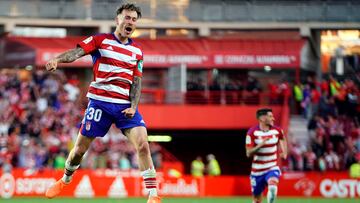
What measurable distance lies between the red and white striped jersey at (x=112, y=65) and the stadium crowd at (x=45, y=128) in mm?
18332

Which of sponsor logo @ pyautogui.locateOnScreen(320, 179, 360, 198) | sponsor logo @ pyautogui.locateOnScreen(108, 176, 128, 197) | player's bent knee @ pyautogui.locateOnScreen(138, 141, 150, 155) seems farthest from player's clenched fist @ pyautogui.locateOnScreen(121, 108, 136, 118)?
sponsor logo @ pyautogui.locateOnScreen(320, 179, 360, 198)

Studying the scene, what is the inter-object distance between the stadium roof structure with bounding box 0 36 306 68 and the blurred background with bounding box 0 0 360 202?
0.05m

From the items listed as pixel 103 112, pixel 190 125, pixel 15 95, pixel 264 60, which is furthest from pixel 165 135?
pixel 103 112

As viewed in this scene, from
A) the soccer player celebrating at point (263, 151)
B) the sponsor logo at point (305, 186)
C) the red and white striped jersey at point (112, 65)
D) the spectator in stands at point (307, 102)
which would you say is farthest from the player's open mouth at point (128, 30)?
the spectator in stands at point (307, 102)

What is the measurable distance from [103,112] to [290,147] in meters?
23.4

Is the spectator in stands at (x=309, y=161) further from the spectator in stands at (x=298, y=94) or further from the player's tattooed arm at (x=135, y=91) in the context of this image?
the player's tattooed arm at (x=135, y=91)

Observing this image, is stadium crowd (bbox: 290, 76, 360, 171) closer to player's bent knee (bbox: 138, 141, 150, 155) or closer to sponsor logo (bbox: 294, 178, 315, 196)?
sponsor logo (bbox: 294, 178, 315, 196)

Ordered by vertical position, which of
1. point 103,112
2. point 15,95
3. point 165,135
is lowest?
point 165,135

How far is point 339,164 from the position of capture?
37.2m

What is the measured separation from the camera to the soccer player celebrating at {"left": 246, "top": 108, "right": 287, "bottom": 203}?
65.2ft

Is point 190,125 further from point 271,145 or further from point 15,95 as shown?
point 271,145

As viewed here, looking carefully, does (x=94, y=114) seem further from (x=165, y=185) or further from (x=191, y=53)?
(x=191, y=53)

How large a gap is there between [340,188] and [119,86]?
66.9ft

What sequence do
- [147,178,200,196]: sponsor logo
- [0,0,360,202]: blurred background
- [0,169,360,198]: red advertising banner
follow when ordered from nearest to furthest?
[0,169,360,198]: red advertising banner → [147,178,200,196]: sponsor logo → [0,0,360,202]: blurred background
